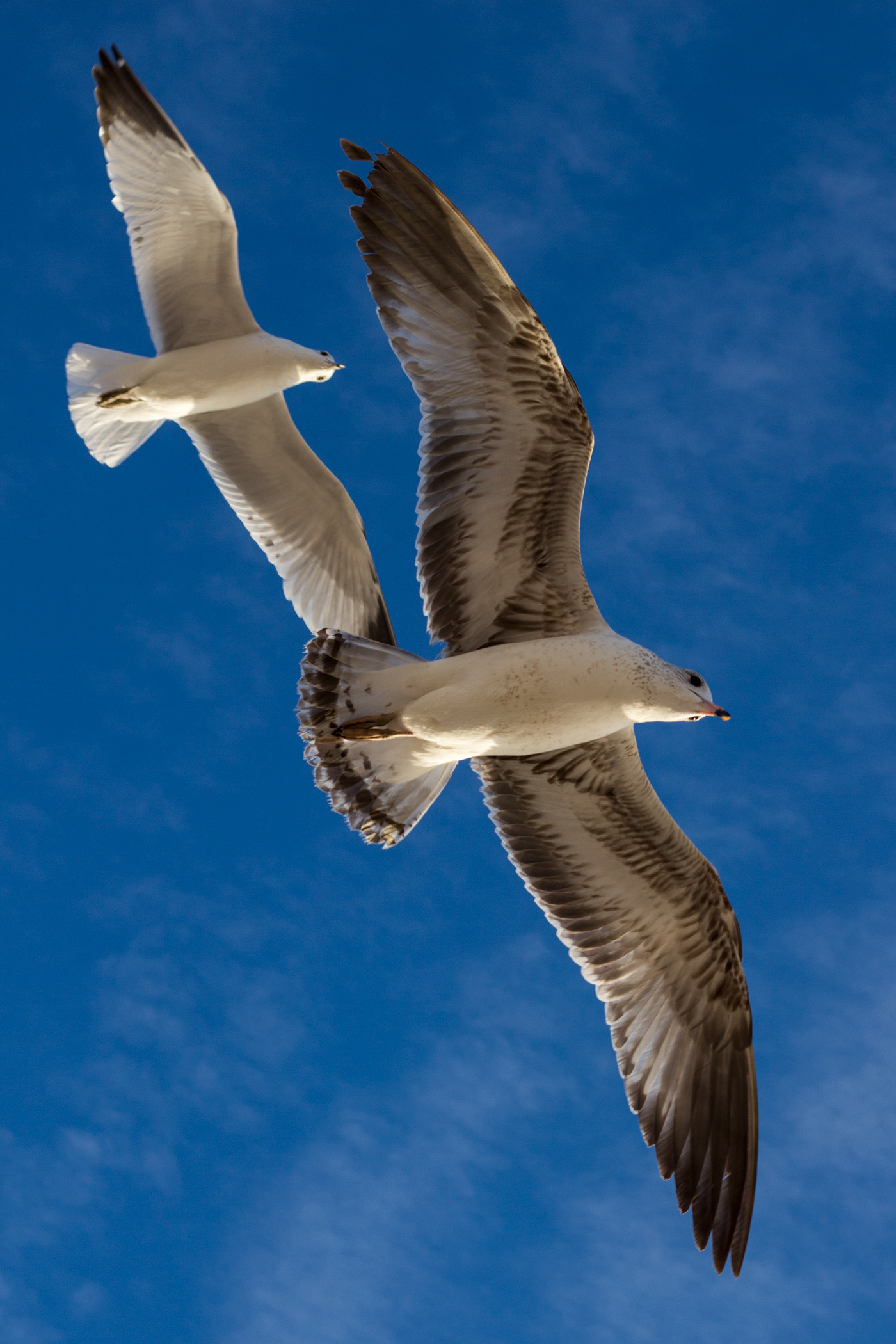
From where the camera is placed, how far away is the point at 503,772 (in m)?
7.89

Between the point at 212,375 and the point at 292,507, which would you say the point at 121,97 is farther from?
the point at 292,507

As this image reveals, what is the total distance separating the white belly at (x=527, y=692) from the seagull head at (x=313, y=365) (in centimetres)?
391

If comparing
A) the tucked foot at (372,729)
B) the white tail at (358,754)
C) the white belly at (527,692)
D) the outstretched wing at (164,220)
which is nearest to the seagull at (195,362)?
the outstretched wing at (164,220)

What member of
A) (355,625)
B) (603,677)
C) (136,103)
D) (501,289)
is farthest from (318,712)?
(136,103)

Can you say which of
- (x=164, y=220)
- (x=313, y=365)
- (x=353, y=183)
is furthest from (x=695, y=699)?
(x=164, y=220)

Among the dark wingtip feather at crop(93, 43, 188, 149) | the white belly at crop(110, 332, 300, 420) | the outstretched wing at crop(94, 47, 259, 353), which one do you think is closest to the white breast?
the white belly at crop(110, 332, 300, 420)

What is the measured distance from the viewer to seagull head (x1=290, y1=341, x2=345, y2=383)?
34.1ft

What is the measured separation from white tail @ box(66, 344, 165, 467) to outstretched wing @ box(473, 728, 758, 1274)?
442 centimetres

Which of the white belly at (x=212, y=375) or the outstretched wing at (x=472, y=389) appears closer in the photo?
the outstretched wing at (x=472, y=389)

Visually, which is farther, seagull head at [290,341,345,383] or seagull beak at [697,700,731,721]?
seagull head at [290,341,345,383]

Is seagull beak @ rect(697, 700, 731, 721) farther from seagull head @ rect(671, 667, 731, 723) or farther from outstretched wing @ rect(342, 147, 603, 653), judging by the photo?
outstretched wing @ rect(342, 147, 603, 653)

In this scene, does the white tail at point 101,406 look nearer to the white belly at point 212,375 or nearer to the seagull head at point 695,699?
the white belly at point 212,375

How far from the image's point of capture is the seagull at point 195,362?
10.1 m

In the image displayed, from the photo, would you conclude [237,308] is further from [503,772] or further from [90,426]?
[503,772]
